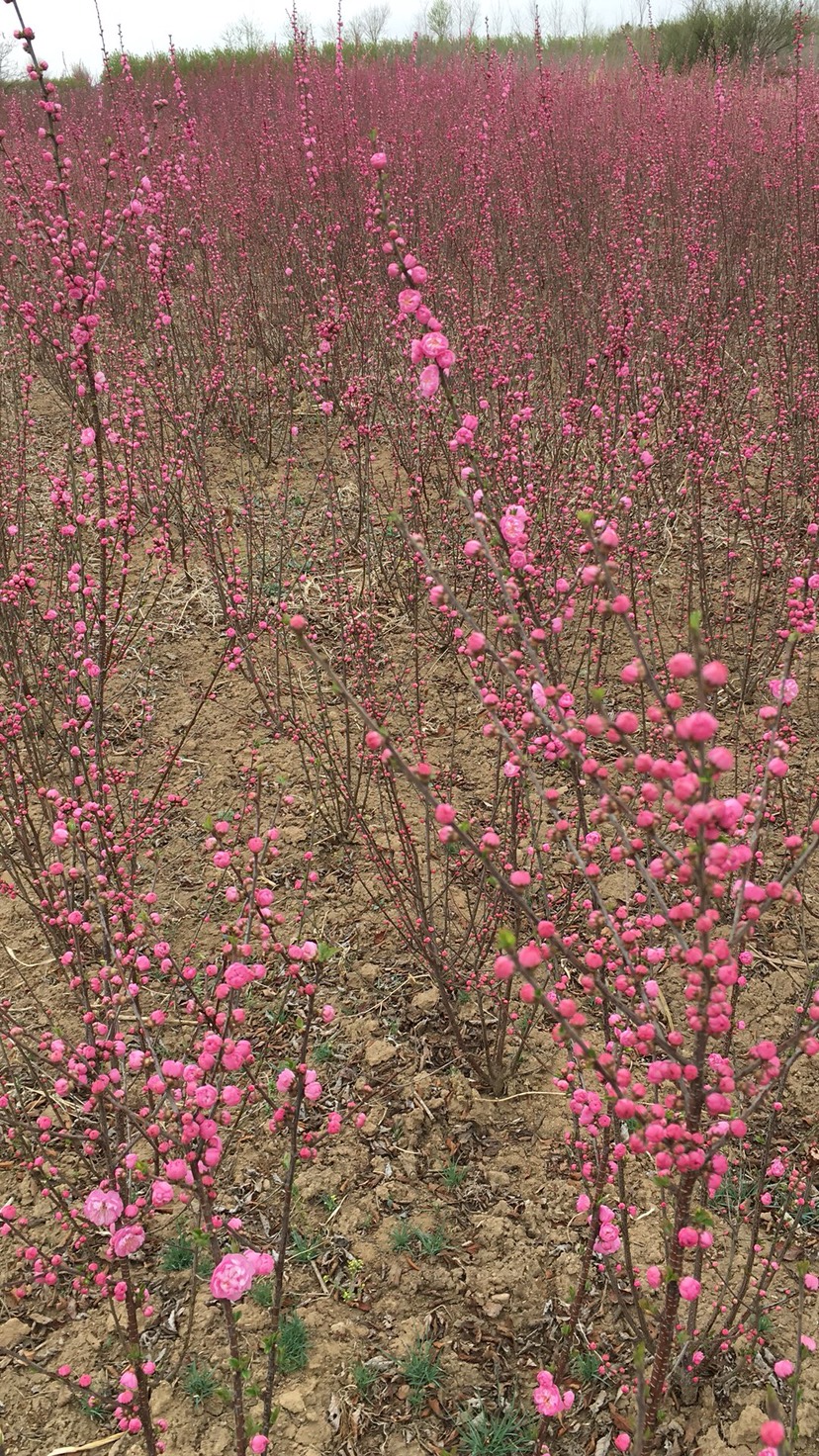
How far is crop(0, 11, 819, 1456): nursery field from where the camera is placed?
4.83 ft

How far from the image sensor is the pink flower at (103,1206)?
5.82ft

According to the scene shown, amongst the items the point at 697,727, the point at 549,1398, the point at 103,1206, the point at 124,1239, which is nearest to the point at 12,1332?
the point at 103,1206

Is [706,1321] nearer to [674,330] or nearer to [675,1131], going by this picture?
[675,1131]

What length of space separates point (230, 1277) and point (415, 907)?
1.41m

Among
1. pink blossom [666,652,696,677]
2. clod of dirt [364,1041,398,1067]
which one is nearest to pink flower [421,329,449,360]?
pink blossom [666,652,696,677]

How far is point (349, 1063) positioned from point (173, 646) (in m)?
2.76

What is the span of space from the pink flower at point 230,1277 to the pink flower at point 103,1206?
18.5 inches

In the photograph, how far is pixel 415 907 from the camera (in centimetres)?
271

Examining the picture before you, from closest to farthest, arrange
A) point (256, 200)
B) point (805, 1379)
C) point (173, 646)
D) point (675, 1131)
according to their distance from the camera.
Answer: point (675, 1131)
point (805, 1379)
point (173, 646)
point (256, 200)

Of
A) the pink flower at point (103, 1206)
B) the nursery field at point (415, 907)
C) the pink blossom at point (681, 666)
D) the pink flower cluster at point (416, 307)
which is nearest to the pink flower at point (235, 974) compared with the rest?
the nursery field at point (415, 907)

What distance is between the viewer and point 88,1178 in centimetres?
248

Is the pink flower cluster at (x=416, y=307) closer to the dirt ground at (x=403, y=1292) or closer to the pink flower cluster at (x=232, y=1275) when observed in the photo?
the pink flower cluster at (x=232, y=1275)

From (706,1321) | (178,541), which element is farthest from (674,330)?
(706,1321)

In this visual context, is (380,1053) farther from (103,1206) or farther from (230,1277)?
(230,1277)
